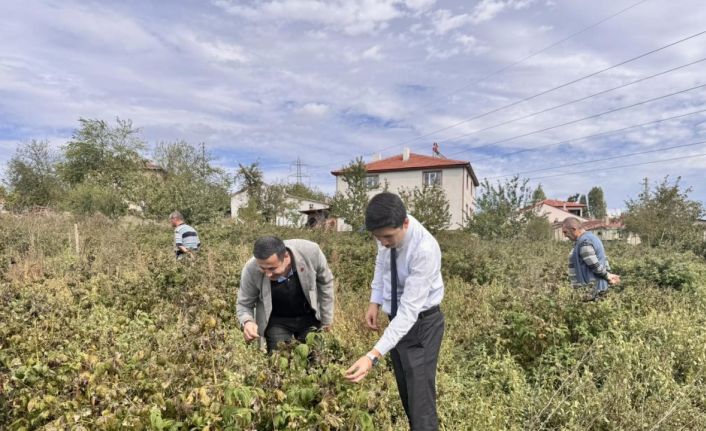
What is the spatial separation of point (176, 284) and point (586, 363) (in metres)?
4.85

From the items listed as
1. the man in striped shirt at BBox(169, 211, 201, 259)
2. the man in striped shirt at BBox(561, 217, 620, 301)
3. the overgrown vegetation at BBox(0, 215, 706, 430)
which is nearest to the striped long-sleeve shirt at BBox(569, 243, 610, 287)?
the man in striped shirt at BBox(561, 217, 620, 301)

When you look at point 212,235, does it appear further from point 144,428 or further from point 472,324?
point 144,428

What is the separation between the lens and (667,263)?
6727 mm

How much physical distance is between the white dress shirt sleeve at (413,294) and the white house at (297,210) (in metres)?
17.7

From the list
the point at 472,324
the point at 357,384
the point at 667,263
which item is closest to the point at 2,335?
the point at 357,384

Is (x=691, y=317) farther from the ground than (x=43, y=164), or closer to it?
closer to it

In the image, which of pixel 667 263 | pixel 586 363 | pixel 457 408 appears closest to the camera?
pixel 457 408

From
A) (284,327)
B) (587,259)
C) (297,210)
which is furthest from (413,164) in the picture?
(284,327)

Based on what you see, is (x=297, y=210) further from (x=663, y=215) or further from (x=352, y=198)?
(x=663, y=215)

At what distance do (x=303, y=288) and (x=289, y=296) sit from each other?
12 cm

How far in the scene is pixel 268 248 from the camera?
279 cm

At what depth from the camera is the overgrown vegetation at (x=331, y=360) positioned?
6.16ft

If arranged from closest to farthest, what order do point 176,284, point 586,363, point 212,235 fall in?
1. point 586,363
2. point 176,284
3. point 212,235

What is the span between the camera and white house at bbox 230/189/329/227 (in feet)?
77.5
